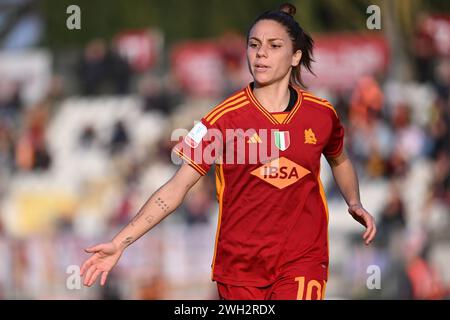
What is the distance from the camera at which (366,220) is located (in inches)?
240

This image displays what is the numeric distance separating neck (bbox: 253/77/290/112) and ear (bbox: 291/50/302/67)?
0.18 m

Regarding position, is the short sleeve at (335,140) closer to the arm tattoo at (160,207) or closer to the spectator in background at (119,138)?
the arm tattoo at (160,207)

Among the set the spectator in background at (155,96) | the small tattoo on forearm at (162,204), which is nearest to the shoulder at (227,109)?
the small tattoo on forearm at (162,204)

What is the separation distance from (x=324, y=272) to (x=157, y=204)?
3.49ft

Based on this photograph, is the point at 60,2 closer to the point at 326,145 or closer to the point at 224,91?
the point at 224,91

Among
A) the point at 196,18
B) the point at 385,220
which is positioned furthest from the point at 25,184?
the point at 385,220

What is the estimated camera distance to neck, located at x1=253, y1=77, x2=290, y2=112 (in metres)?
5.92

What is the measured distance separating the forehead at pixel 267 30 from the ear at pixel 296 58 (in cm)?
19

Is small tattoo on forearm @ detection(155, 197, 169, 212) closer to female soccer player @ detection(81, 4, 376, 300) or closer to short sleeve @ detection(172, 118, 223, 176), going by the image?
female soccer player @ detection(81, 4, 376, 300)

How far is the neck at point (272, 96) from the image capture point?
592 cm

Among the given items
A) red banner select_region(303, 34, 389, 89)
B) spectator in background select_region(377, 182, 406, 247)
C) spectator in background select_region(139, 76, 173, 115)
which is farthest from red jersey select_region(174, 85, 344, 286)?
spectator in background select_region(139, 76, 173, 115)

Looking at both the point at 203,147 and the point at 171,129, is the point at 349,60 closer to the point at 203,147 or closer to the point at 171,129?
the point at 171,129

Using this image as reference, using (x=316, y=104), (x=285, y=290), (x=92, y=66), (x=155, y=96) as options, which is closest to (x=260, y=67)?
(x=316, y=104)
